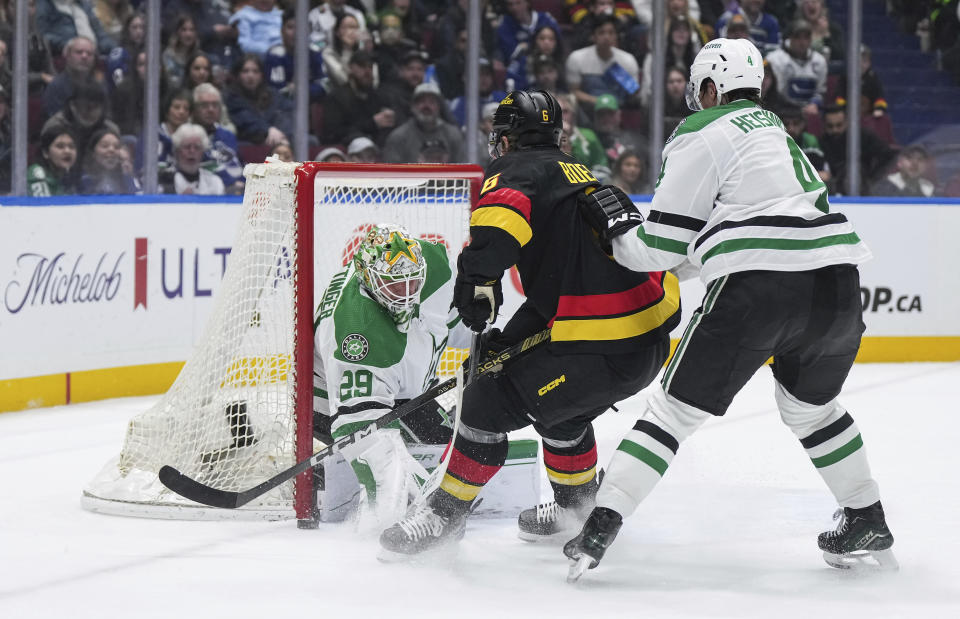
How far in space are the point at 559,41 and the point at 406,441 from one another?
3.95m

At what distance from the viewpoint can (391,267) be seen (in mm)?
3154

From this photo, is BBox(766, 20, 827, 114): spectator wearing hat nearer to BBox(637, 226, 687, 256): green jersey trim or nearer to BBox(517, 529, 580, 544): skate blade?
BBox(517, 529, 580, 544): skate blade

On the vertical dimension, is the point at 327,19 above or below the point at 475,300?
above

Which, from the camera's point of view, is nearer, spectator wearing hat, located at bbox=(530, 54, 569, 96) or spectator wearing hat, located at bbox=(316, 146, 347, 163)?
spectator wearing hat, located at bbox=(316, 146, 347, 163)

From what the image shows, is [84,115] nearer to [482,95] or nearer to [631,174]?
[482,95]

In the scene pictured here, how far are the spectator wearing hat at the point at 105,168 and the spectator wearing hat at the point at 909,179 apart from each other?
3887 mm

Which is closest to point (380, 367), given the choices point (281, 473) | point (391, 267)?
point (391, 267)

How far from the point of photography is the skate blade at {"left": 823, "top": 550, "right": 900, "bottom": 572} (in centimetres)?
284

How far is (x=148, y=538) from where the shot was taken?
313 cm

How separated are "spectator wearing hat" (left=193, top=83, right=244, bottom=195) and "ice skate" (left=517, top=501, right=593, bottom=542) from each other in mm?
3291

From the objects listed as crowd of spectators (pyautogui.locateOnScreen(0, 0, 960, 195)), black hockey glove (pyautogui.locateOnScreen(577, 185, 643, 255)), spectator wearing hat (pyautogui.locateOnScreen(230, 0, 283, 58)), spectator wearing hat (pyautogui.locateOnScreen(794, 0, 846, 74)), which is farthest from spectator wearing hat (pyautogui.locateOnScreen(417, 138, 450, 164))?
black hockey glove (pyautogui.locateOnScreen(577, 185, 643, 255))

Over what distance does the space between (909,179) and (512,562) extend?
15.5ft

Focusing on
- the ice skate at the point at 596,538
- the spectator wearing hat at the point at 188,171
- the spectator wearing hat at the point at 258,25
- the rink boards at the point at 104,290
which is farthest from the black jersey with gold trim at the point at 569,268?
the spectator wearing hat at the point at 258,25

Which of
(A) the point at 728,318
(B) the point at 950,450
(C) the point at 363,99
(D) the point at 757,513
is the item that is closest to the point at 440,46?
(C) the point at 363,99
